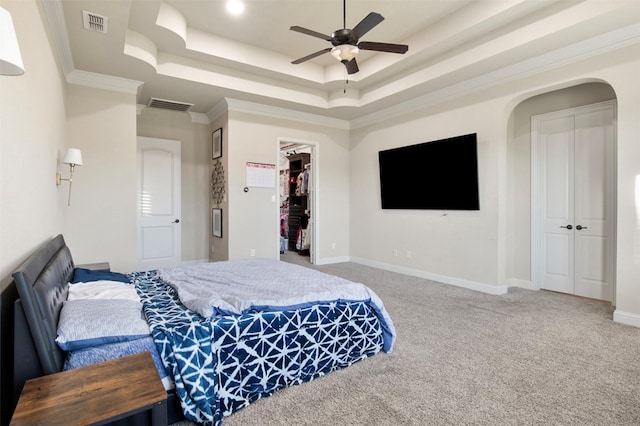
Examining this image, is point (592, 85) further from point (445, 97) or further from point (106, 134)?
point (106, 134)

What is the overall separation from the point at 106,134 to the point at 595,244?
20.1 feet

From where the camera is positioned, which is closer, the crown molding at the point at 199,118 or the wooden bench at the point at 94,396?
the wooden bench at the point at 94,396

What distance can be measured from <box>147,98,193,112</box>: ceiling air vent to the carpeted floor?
14.8 feet

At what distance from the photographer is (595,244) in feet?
12.9

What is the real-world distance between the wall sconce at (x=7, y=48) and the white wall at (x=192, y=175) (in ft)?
16.4

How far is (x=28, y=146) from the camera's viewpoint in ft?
6.67

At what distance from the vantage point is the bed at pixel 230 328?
1.65 metres

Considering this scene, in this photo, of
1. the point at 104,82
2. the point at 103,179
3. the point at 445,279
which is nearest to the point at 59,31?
the point at 104,82

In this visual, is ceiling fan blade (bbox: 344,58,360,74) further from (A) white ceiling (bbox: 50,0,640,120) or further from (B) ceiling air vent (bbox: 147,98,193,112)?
(B) ceiling air vent (bbox: 147,98,193,112)

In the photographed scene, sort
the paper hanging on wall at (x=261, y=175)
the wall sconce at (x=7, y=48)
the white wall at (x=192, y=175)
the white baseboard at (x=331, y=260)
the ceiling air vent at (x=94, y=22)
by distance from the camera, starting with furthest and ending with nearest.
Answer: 1. the white baseboard at (x=331, y=260)
2. the white wall at (x=192, y=175)
3. the paper hanging on wall at (x=261, y=175)
4. the ceiling air vent at (x=94, y=22)
5. the wall sconce at (x=7, y=48)

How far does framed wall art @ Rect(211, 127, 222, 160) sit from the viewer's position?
5465 millimetres

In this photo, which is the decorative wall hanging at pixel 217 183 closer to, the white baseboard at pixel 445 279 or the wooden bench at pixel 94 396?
the white baseboard at pixel 445 279

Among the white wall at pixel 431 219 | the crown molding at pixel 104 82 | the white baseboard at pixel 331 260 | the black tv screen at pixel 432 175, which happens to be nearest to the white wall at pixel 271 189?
the white baseboard at pixel 331 260

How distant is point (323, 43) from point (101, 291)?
12.2 feet
